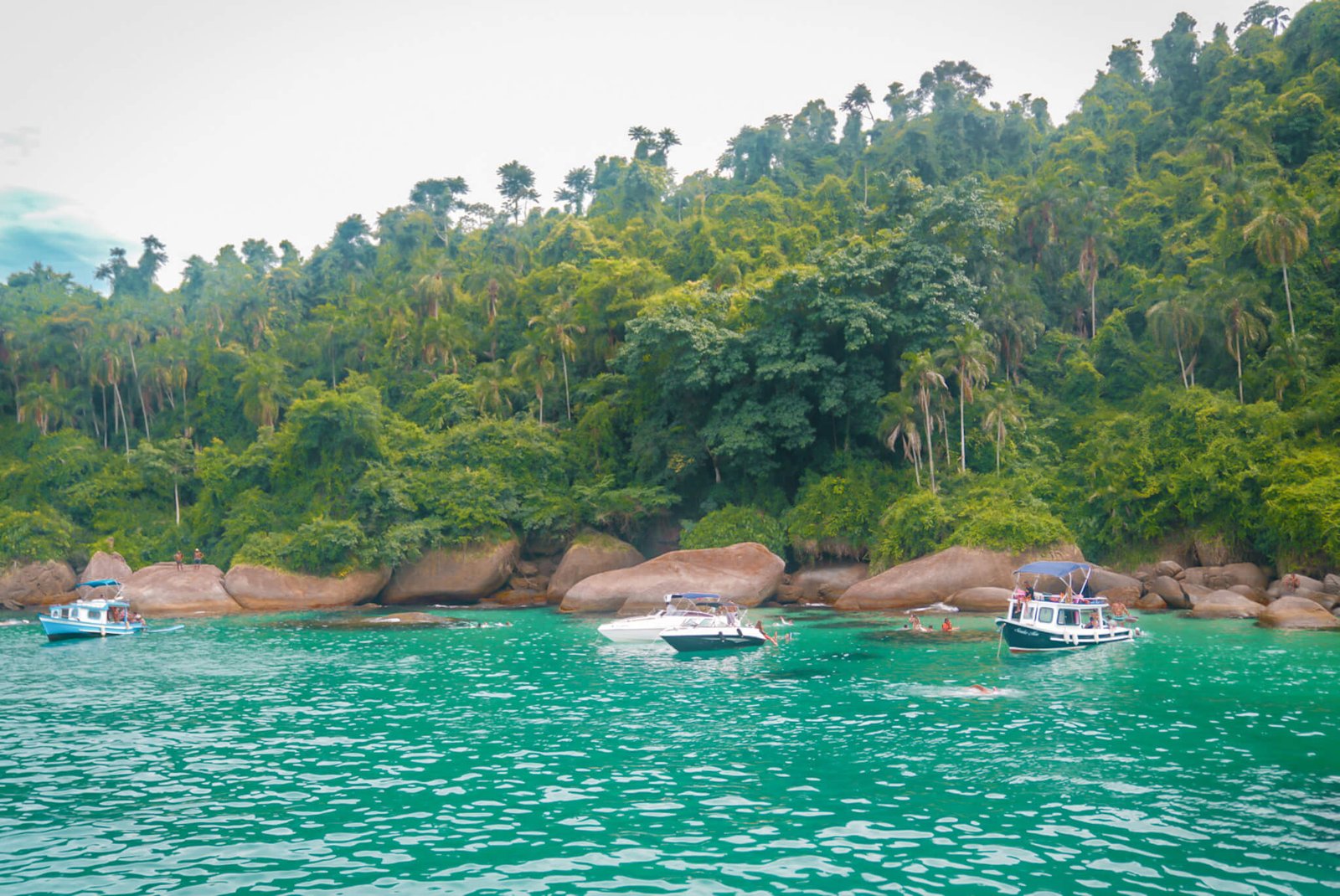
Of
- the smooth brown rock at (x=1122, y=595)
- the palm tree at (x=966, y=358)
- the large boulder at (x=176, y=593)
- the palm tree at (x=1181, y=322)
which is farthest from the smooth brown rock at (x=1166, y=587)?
the large boulder at (x=176, y=593)

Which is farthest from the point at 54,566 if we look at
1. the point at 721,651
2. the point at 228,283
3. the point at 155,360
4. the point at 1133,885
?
the point at 1133,885

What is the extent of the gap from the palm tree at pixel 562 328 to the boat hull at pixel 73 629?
3223 centimetres

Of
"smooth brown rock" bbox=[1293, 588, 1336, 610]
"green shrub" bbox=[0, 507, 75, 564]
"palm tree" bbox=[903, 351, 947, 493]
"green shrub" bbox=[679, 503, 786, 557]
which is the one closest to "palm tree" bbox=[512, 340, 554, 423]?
"green shrub" bbox=[679, 503, 786, 557]

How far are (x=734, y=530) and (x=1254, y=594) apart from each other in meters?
23.8

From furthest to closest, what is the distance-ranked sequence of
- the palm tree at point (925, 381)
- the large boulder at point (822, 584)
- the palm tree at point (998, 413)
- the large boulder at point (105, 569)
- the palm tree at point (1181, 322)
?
the large boulder at point (105, 569)
the palm tree at point (1181, 322)
the palm tree at point (998, 413)
the large boulder at point (822, 584)
the palm tree at point (925, 381)

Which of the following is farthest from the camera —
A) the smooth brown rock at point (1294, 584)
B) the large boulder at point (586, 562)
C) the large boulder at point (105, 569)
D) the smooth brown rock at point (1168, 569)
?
the large boulder at point (105, 569)

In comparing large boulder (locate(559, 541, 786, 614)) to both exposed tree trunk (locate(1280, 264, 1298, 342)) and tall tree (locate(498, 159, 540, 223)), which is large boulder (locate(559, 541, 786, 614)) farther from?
tall tree (locate(498, 159, 540, 223))

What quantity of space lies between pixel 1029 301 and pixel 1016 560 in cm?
2563

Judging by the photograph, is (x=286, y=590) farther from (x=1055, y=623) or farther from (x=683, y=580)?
(x=1055, y=623)

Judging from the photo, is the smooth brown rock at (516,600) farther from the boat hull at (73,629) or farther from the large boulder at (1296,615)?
the large boulder at (1296,615)

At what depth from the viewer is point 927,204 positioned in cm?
5372

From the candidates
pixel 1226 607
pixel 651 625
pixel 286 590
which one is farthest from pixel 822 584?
pixel 286 590

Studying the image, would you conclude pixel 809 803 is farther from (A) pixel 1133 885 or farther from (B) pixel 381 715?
(B) pixel 381 715

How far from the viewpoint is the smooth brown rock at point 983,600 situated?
134ft
